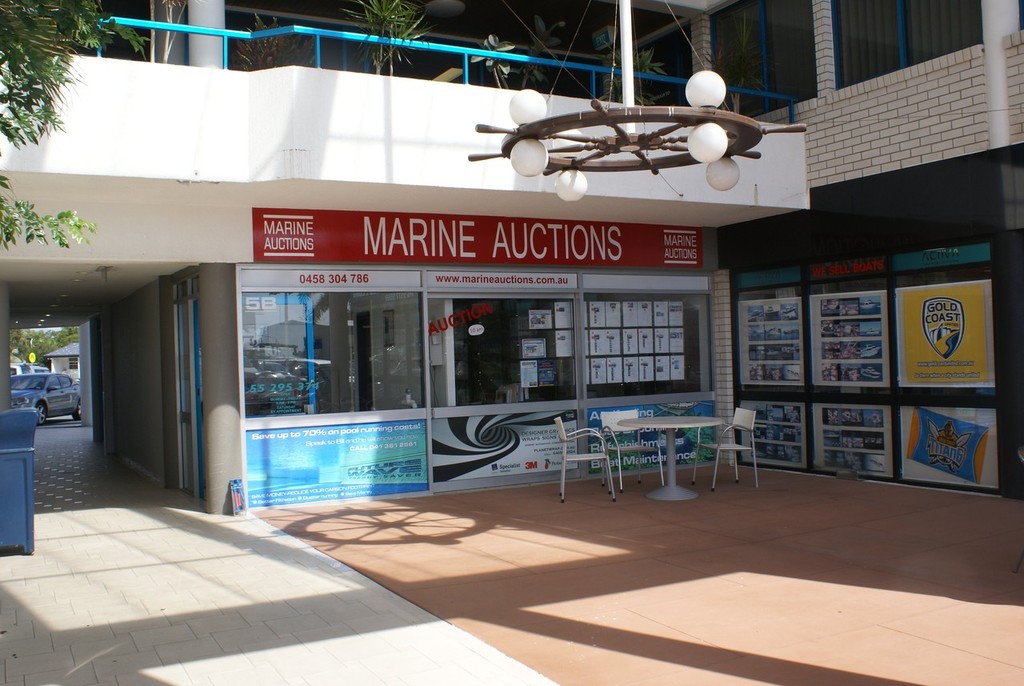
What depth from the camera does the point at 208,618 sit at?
201 inches

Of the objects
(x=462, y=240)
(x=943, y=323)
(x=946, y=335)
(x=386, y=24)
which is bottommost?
(x=946, y=335)

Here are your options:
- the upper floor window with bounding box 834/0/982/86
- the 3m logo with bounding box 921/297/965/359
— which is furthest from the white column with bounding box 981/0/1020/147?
the 3m logo with bounding box 921/297/965/359

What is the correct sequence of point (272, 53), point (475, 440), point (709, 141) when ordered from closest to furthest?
point (709, 141) < point (272, 53) < point (475, 440)

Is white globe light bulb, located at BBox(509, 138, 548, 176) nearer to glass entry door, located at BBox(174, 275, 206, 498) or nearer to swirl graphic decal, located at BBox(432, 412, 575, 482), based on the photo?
swirl graphic decal, located at BBox(432, 412, 575, 482)

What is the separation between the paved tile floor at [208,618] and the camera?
4211 mm

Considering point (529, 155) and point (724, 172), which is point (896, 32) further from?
point (529, 155)

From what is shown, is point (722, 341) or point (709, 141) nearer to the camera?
point (709, 141)

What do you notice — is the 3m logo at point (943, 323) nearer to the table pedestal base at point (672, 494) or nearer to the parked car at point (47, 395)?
the table pedestal base at point (672, 494)

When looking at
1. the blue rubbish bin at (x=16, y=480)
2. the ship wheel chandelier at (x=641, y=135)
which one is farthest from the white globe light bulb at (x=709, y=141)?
the blue rubbish bin at (x=16, y=480)

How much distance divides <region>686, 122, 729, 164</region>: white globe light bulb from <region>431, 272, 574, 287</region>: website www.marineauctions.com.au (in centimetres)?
509

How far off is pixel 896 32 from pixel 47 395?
22936mm

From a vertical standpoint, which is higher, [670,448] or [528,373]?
[528,373]

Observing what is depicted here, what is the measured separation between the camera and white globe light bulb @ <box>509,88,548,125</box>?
4906mm


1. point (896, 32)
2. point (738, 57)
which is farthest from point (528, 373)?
point (896, 32)
